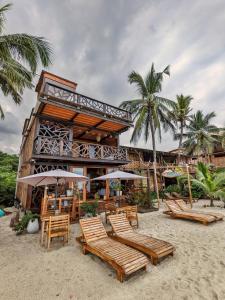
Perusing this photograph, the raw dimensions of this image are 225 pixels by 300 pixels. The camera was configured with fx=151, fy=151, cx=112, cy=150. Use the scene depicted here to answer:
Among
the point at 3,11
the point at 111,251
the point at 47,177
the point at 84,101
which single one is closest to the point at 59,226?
the point at 47,177

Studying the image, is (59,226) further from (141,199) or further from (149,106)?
(149,106)

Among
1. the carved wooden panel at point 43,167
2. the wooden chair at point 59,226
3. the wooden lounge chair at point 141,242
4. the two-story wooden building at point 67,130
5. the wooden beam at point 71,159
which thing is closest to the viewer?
the wooden lounge chair at point 141,242

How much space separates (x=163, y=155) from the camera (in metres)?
22.1

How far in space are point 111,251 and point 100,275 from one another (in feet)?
1.73

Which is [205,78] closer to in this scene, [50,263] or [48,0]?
[48,0]

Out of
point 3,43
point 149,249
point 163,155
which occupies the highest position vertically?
point 3,43

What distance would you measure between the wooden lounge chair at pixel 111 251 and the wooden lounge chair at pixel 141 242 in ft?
1.19

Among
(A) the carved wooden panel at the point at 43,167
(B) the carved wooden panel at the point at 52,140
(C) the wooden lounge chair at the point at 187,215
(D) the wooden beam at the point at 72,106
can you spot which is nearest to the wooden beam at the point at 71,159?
(B) the carved wooden panel at the point at 52,140

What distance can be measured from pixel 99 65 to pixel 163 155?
52.6 ft

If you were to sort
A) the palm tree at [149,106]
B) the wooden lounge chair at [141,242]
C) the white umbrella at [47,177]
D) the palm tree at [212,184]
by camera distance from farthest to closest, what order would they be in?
the palm tree at [149,106] → the palm tree at [212,184] → the white umbrella at [47,177] → the wooden lounge chair at [141,242]

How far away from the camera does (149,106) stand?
16.1 meters

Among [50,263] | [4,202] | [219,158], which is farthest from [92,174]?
[219,158]

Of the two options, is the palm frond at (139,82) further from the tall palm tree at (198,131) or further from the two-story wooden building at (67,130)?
the tall palm tree at (198,131)

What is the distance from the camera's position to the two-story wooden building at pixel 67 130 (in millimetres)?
9242
